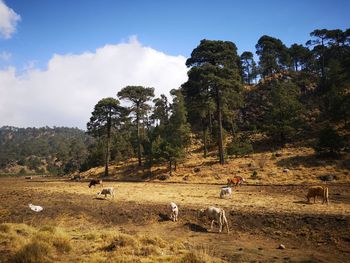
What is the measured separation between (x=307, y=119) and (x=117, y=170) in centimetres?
4005

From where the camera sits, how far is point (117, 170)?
55.2m

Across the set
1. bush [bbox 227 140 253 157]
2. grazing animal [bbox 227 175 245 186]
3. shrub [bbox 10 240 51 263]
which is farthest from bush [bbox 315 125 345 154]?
shrub [bbox 10 240 51 263]

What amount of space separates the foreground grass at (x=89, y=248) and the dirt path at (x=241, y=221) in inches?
62.7


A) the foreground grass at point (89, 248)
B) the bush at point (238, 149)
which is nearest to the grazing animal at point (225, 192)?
the foreground grass at point (89, 248)

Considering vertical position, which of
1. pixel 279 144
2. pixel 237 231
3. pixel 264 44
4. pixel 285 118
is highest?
pixel 264 44

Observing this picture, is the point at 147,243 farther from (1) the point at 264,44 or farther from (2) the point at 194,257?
(1) the point at 264,44

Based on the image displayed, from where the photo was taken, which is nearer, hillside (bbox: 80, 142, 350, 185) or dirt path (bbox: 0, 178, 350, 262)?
dirt path (bbox: 0, 178, 350, 262)

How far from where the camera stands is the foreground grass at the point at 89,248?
10.7 m

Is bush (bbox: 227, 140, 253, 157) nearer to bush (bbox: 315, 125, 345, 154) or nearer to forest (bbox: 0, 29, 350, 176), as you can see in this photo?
forest (bbox: 0, 29, 350, 176)

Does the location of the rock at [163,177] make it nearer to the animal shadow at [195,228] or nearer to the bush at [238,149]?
the bush at [238,149]

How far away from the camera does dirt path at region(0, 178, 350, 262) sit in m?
12.2

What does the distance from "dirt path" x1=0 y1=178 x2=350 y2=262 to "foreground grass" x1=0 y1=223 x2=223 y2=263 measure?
1593 millimetres

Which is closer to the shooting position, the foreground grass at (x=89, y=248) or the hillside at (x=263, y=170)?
the foreground grass at (x=89, y=248)

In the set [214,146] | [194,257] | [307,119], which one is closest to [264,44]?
[307,119]
